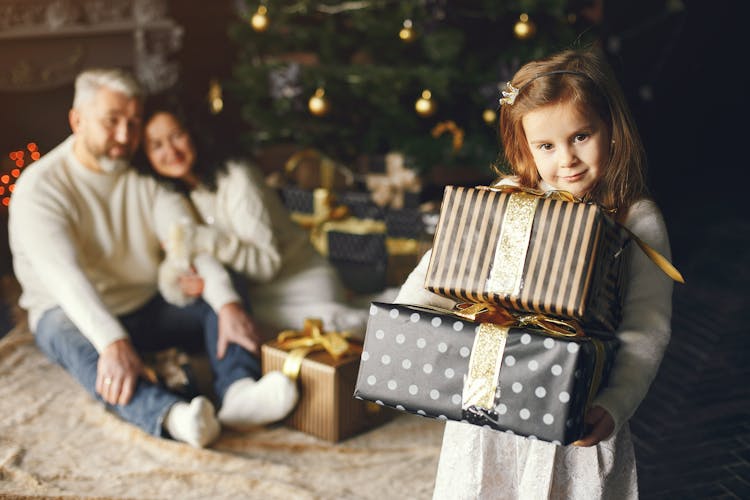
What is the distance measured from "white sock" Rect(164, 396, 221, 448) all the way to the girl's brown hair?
126 cm

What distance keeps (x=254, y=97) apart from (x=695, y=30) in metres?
3.12

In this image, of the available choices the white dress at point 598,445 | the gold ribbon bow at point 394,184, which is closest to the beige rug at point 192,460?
the white dress at point 598,445

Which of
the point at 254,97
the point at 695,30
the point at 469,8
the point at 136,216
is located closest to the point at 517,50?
the point at 469,8

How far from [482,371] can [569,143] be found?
39cm

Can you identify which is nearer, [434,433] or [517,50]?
[434,433]

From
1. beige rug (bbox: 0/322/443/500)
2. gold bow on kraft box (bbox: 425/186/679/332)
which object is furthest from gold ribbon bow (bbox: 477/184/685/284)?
beige rug (bbox: 0/322/443/500)

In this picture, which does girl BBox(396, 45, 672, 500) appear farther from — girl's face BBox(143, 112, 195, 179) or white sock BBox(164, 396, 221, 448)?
girl's face BBox(143, 112, 195, 179)

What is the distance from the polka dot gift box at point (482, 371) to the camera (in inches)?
42.7

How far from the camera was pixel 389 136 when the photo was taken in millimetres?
3588

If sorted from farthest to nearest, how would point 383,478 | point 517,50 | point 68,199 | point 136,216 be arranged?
point 517,50 → point 136,216 → point 68,199 → point 383,478

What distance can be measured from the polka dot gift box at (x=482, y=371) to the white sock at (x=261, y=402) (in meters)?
0.99

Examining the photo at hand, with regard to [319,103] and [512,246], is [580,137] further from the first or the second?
[319,103]

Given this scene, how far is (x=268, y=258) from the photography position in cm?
267

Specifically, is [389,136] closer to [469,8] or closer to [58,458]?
[469,8]
